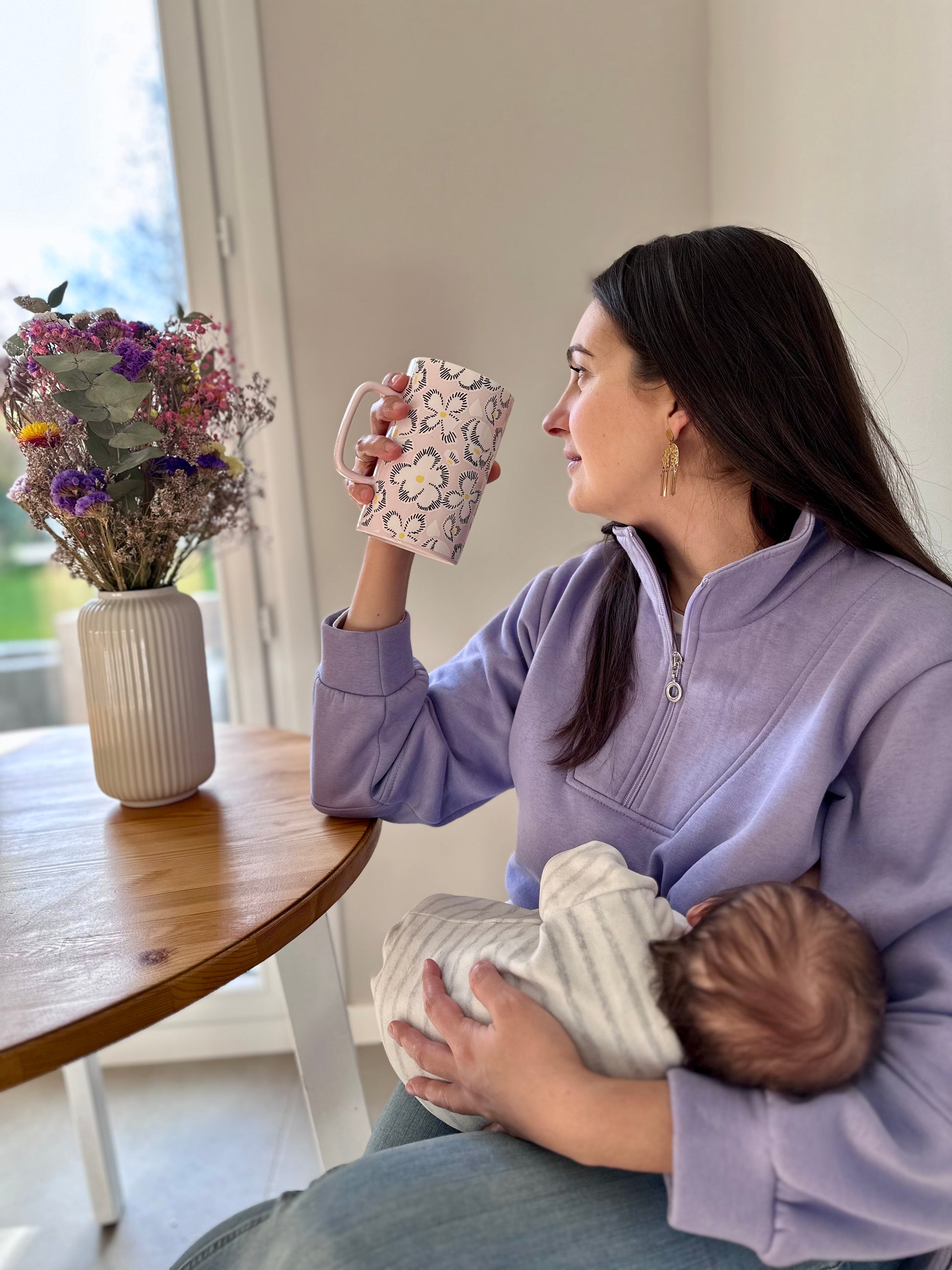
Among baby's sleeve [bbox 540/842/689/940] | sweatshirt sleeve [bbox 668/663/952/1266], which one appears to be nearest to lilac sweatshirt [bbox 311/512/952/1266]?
sweatshirt sleeve [bbox 668/663/952/1266]

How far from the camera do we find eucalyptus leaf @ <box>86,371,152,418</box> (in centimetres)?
105

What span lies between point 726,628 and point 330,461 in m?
1.05

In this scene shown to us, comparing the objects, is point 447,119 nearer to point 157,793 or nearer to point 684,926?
point 157,793

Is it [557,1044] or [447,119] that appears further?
[447,119]

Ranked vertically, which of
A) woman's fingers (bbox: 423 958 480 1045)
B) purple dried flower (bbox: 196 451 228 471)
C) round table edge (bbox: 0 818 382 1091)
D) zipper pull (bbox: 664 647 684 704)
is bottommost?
woman's fingers (bbox: 423 958 480 1045)

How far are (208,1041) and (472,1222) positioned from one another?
61.2 inches

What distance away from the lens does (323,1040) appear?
1.16 metres

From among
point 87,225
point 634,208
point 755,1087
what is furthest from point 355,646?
Answer: point 87,225

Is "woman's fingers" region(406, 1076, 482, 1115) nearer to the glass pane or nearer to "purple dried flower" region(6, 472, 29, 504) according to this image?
"purple dried flower" region(6, 472, 29, 504)

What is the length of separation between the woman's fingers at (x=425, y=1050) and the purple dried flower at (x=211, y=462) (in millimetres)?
669

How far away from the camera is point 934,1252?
797mm

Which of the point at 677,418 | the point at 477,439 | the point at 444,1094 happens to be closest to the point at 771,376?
the point at 677,418

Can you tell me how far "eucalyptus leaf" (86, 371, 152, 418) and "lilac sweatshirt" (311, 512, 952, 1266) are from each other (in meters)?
0.32

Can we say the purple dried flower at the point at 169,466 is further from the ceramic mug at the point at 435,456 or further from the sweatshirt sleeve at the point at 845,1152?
the sweatshirt sleeve at the point at 845,1152
